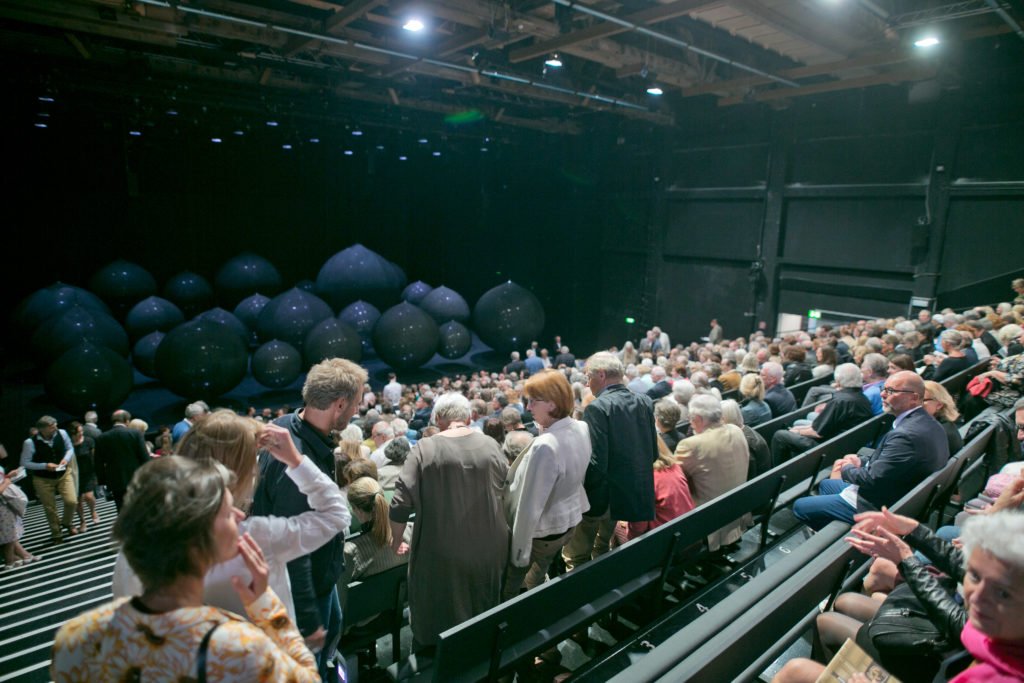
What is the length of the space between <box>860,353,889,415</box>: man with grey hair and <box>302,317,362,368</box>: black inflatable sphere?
9.52 metres

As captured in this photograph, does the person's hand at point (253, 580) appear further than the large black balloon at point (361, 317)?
No

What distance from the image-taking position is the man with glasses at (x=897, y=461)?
3.27m

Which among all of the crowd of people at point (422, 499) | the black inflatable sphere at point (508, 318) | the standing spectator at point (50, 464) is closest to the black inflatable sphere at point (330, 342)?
the black inflatable sphere at point (508, 318)

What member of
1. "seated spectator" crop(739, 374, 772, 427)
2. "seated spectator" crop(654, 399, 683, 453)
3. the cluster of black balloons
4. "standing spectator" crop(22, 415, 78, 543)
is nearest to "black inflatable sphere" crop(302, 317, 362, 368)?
the cluster of black balloons

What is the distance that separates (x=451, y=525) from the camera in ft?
8.54

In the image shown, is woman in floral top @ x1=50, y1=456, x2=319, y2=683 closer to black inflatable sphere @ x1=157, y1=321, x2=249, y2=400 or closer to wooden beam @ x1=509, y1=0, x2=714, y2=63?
wooden beam @ x1=509, y1=0, x2=714, y2=63

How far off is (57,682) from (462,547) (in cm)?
159

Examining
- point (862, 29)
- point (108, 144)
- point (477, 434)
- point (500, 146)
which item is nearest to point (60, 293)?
point (108, 144)

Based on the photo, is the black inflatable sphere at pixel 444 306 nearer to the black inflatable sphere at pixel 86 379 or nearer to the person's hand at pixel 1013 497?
the black inflatable sphere at pixel 86 379

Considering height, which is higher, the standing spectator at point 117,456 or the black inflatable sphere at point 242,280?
the black inflatable sphere at point 242,280

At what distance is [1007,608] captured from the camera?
1.50 meters

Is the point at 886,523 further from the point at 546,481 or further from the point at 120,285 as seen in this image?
the point at 120,285

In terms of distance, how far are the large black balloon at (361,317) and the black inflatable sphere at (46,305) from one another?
4964 mm

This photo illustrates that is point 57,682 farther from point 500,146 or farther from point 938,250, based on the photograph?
point 500,146
